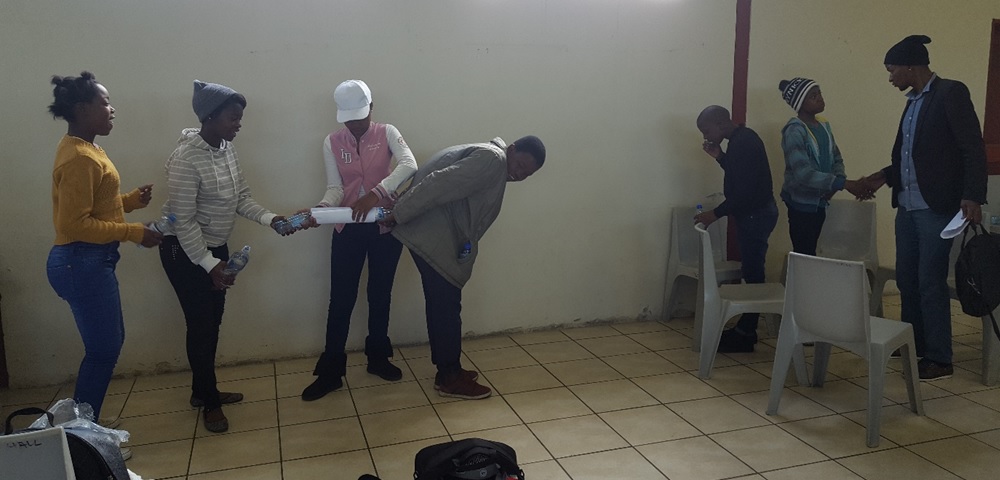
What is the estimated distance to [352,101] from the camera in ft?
10.4

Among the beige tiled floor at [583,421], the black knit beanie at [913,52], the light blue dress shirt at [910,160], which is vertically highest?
the black knit beanie at [913,52]

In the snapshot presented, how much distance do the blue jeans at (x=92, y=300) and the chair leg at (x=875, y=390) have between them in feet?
9.47

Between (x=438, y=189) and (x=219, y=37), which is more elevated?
(x=219, y=37)

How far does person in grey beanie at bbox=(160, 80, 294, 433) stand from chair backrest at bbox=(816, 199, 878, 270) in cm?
344

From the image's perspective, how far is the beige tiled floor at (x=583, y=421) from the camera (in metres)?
2.59

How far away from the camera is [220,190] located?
9.41ft

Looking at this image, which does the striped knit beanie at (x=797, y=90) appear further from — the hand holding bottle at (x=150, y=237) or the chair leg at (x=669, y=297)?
the hand holding bottle at (x=150, y=237)

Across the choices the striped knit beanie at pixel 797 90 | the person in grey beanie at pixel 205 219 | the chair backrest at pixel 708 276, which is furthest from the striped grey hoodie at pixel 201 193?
the striped knit beanie at pixel 797 90

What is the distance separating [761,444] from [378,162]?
208 cm

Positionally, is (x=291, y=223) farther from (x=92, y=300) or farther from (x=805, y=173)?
(x=805, y=173)

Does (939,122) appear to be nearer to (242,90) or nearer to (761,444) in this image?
(761,444)

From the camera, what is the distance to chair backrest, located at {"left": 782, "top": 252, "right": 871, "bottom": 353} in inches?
105

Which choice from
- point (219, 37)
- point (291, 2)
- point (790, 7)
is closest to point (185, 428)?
point (219, 37)

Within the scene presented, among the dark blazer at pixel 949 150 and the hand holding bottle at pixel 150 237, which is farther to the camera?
the dark blazer at pixel 949 150
